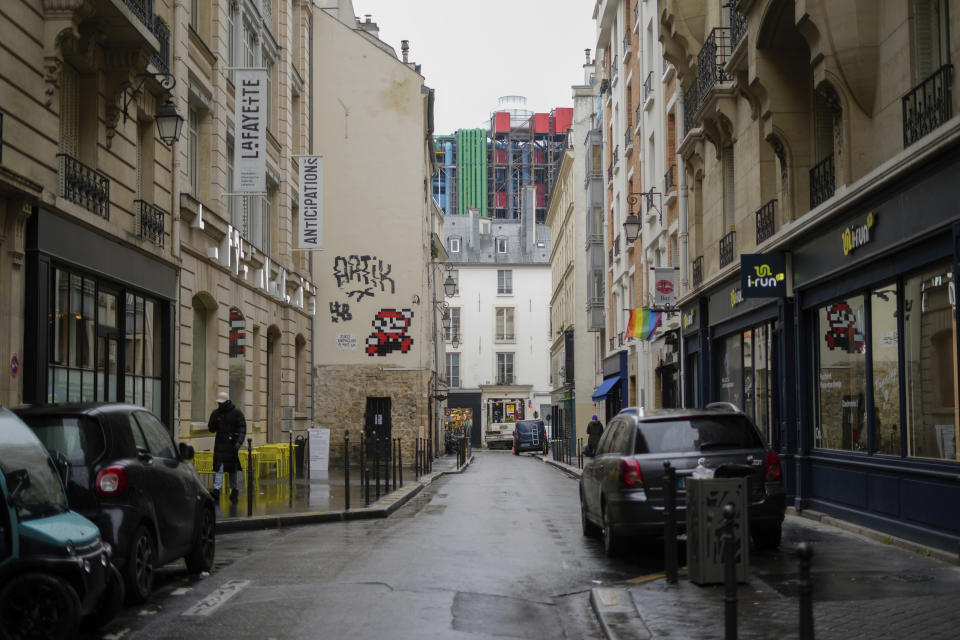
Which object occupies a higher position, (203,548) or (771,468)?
(771,468)

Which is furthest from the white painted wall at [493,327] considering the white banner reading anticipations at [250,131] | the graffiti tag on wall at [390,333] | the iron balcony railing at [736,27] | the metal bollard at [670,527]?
the metal bollard at [670,527]

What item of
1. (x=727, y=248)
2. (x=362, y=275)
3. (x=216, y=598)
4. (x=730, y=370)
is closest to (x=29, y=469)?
(x=216, y=598)

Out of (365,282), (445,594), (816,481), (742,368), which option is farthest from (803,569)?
(365,282)

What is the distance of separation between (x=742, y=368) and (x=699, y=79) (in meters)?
5.97

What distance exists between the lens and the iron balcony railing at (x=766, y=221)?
1830 centimetres

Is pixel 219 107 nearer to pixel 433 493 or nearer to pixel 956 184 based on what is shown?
pixel 433 493

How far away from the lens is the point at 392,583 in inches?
379

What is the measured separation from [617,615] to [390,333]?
3116 centimetres

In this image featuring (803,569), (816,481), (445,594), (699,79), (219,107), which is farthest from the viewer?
(219,107)

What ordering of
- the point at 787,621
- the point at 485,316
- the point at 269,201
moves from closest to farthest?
the point at 787,621, the point at 269,201, the point at 485,316

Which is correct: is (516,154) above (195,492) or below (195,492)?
above

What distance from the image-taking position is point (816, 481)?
15711 millimetres

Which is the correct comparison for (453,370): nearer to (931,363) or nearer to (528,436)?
(528,436)

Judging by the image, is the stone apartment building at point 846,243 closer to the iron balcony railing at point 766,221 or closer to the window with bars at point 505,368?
the iron balcony railing at point 766,221
